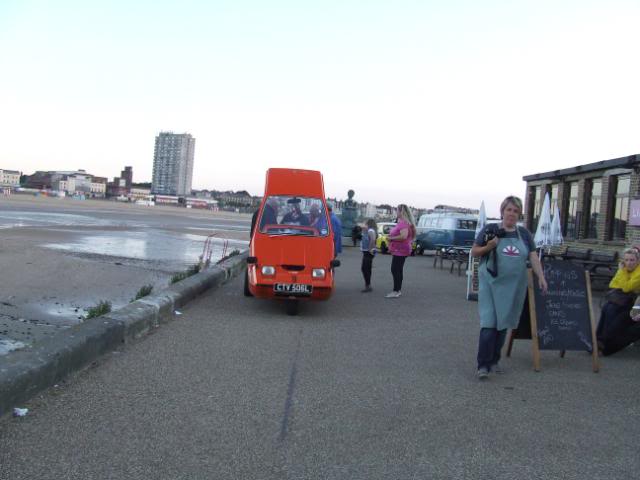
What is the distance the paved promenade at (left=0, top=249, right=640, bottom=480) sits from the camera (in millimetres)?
4055

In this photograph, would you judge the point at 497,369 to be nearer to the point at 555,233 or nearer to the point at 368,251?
the point at 368,251

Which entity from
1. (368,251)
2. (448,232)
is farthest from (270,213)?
(448,232)

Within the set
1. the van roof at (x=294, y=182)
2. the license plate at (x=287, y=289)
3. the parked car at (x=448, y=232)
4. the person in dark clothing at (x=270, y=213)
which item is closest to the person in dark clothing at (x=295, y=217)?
the person in dark clothing at (x=270, y=213)

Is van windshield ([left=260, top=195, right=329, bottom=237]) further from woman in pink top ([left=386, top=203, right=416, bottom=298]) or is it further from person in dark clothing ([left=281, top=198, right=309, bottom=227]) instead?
woman in pink top ([left=386, top=203, right=416, bottom=298])

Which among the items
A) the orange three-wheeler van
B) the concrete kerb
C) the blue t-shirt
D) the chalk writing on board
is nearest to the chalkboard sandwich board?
the chalk writing on board

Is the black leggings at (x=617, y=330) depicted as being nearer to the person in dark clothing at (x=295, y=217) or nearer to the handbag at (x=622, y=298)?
the handbag at (x=622, y=298)

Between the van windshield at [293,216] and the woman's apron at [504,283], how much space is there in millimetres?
4572

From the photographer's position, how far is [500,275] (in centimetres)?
638

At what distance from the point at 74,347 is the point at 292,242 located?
488 cm

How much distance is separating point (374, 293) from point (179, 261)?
6939 mm

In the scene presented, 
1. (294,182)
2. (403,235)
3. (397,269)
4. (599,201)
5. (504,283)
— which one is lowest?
(397,269)

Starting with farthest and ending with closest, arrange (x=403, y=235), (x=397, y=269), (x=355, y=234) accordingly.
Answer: (x=355, y=234) < (x=397, y=269) < (x=403, y=235)

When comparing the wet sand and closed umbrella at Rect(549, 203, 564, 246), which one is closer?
the wet sand

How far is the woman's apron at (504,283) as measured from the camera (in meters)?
6.37
